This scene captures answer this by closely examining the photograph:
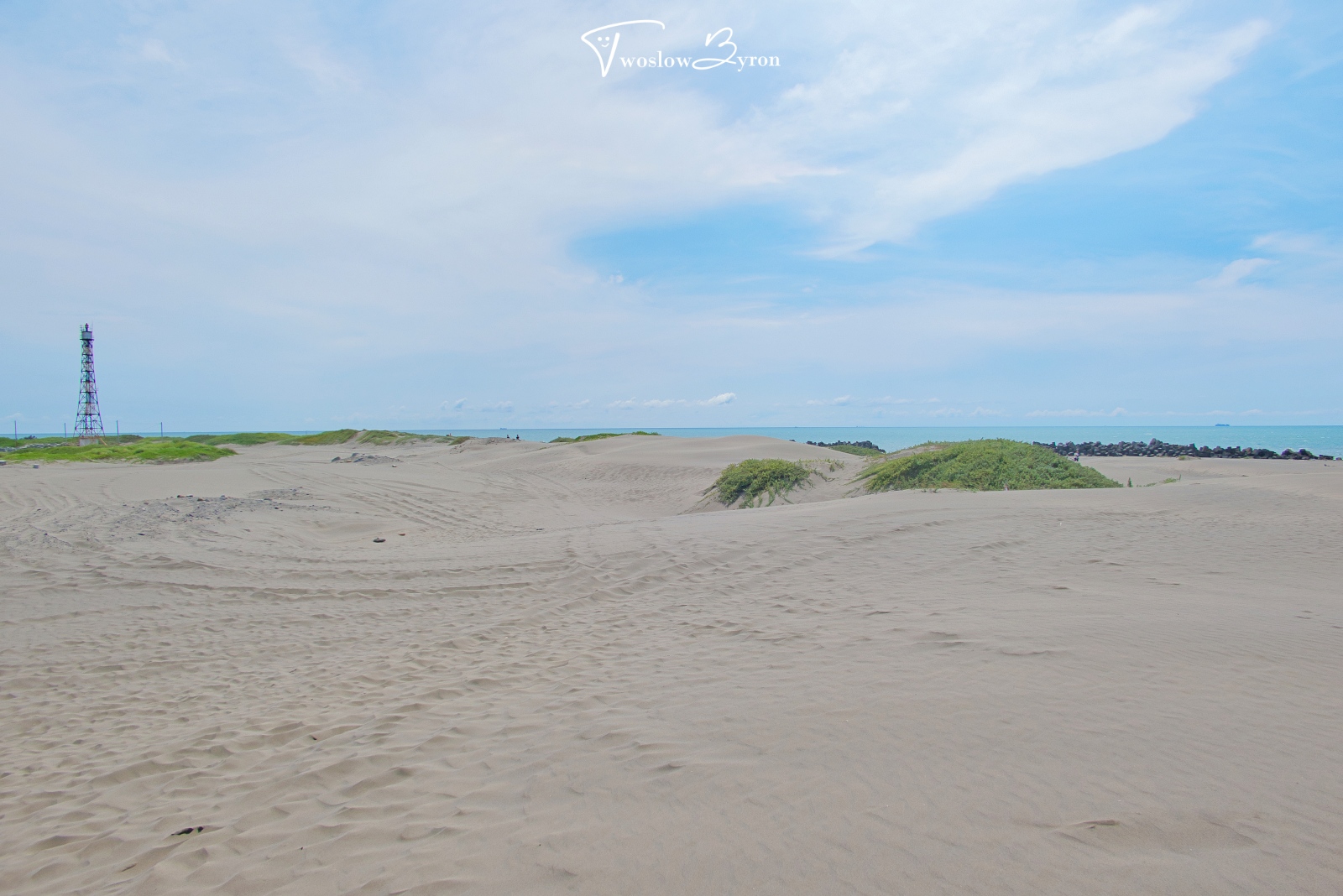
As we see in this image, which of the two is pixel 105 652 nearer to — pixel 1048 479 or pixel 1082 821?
pixel 1082 821

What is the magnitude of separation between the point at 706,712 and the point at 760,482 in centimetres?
1247

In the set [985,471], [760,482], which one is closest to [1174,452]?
[985,471]

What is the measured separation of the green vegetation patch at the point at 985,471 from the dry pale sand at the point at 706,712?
Answer: 4401 millimetres

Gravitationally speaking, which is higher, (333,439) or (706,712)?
→ (333,439)

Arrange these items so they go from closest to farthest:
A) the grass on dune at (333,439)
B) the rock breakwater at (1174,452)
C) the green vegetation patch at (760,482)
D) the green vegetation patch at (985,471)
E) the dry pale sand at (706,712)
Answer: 1. the dry pale sand at (706,712)
2. the green vegetation patch at (985,471)
3. the green vegetation patch at (760,482)
4. the rock breakwater at (1174,452)
5. the grass on dune at (333,439)

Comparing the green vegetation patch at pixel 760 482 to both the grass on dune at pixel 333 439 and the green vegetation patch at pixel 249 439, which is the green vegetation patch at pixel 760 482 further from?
the green vegetation patch at pixel 249 439

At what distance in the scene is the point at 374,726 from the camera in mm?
4156

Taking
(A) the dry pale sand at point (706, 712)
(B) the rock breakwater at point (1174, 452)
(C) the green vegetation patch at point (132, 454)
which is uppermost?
(B) the rock breakwater at point (1174, 452)

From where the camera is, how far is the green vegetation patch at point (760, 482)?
15.8 meters

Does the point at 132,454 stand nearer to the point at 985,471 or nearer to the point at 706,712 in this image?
the point at 985,471

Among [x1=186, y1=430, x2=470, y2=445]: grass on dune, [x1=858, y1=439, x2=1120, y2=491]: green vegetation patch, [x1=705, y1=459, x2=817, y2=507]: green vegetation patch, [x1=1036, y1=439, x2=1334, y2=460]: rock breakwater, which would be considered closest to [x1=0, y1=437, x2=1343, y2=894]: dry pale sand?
[x1=858, y1=439, x2=1120, y2=491]: green vegetation patch

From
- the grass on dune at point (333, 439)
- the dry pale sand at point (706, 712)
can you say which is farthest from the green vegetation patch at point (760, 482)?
the grass on dune at point (333, 439)

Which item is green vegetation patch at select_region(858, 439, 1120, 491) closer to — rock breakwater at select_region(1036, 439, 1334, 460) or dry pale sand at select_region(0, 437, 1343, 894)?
dry pale sand at select_region(0, 437, 1343, 894)

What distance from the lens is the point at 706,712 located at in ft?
12.8
